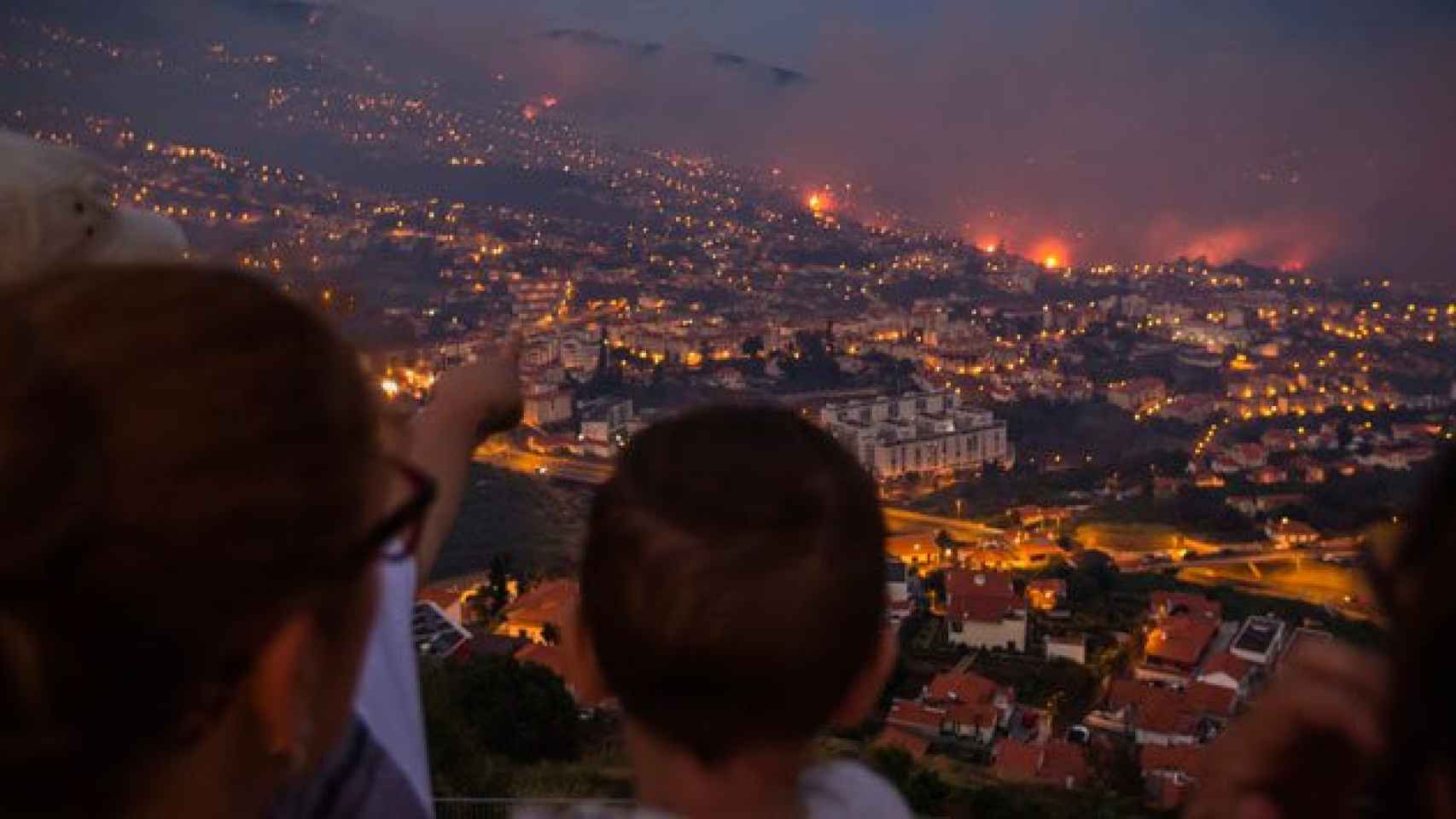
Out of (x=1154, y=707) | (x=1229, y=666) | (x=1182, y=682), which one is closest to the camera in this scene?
(x=1154, y=707)

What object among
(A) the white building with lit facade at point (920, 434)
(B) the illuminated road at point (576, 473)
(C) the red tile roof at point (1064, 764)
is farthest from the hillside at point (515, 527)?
(A) the white building with lit facade at point (920, 434)

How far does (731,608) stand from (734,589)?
12 mm

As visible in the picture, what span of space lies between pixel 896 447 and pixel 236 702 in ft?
48.2

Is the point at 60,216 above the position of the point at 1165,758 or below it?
above

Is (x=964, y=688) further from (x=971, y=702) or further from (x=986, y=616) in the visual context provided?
(x=986, y=616)

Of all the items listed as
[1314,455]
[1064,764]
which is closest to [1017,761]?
[1064,764]

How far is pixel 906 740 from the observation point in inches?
265

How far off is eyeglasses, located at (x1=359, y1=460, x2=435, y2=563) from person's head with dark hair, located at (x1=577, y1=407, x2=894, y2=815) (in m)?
0.21

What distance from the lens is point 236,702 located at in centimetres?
48

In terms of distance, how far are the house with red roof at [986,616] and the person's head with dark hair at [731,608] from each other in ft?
29.9

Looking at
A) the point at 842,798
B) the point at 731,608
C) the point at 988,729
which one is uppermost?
the point at 731,608

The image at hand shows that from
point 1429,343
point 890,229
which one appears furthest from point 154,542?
point 890,229

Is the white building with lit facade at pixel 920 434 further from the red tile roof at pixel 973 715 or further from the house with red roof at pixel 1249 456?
the red tile roof at pixel 973 715

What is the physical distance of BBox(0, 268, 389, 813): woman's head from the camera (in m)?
0.41
